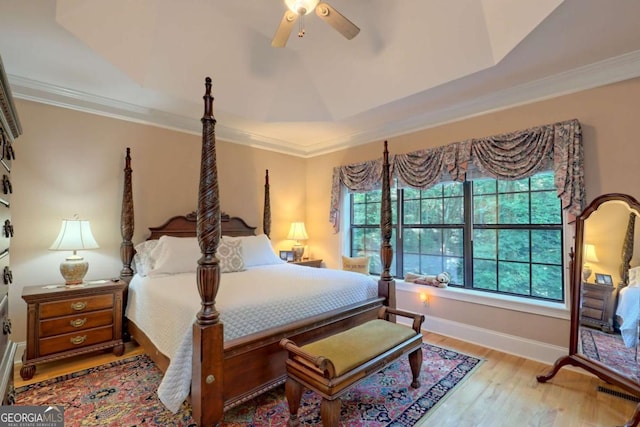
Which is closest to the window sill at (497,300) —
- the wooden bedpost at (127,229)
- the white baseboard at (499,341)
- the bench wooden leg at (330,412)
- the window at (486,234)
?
the window at (486,234)

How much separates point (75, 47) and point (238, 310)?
2468 millimetres

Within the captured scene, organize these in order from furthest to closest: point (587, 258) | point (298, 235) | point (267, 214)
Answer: point (298, 235) → point (267, 214) → point (587, 258)

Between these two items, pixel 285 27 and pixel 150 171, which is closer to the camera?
pixel 285 27

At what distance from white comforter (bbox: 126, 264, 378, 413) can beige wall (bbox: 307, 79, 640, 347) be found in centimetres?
124

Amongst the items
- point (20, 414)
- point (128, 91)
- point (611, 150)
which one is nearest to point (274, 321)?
point (20, 414)

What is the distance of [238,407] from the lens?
2.15 meters

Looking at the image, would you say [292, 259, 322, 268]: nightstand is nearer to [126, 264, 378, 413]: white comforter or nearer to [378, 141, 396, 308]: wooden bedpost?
[126, 264, 378, 413]: white comforter

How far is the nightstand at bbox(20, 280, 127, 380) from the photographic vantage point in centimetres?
252

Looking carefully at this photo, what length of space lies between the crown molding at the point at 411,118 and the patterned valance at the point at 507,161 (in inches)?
13.6

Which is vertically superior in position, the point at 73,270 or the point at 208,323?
the point at 73,270

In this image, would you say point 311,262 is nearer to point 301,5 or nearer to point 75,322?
point 75,322

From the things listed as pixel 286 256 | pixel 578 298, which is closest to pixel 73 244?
pixel 286 256

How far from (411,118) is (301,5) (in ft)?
7.60

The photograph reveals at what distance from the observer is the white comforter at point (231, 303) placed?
1883 millimetres
